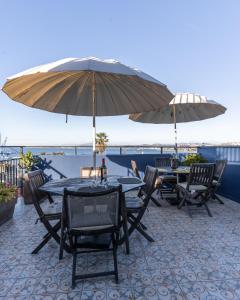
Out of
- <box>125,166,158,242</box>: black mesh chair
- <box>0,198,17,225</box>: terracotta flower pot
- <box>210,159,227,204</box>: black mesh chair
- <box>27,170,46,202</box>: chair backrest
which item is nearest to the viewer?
<box>27,170,46,202</box>: chair backrest

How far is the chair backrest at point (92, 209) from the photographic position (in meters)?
1.81

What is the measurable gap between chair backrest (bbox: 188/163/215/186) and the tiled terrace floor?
0.84m

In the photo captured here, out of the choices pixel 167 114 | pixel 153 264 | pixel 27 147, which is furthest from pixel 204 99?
pixel 27 147

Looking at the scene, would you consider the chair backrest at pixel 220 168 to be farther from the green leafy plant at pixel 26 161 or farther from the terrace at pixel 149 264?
the green leafy plant at pixel 26 161

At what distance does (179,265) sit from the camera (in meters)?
2.21

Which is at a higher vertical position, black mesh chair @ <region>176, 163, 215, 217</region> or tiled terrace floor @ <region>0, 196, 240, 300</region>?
black mesh chair @ <region>176, 163, 215, 217</region>

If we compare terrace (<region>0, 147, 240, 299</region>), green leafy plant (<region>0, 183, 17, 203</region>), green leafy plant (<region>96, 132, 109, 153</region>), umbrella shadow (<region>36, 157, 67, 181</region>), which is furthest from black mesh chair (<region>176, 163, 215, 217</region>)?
umbrella shadow (<region>36, 157, 67, 181</region>)

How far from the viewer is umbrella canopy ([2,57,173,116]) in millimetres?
2119

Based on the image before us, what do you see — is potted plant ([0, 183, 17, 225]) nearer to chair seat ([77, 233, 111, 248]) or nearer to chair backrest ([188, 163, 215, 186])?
chair seat ([77, 233, 111, 248])

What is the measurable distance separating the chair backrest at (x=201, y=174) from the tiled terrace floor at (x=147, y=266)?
84 cm

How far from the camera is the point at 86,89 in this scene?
11.2 ft

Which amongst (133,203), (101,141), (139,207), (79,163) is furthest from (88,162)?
(139,207)

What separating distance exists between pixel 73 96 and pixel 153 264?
2690mm

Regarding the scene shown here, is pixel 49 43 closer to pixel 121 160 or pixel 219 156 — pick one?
pixel 121 160
